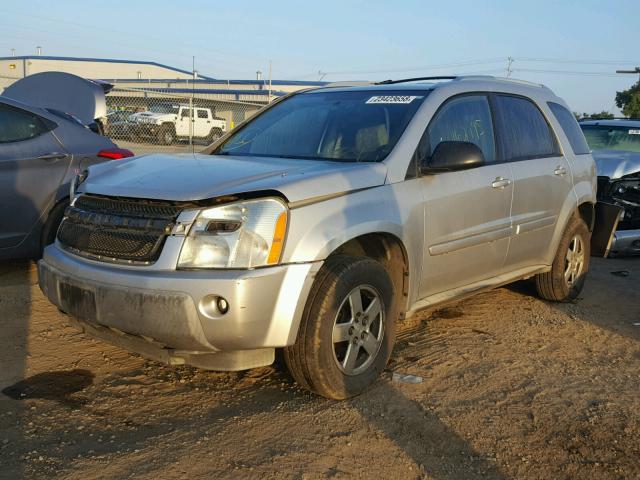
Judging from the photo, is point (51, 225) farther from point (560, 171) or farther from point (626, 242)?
point (626, 242)

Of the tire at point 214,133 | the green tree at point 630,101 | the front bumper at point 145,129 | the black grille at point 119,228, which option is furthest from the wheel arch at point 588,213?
the green tree at point 630,101

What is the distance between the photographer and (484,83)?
4.77 metres

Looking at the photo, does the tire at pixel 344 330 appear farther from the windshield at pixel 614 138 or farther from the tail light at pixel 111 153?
the windshield at pixel 614 138

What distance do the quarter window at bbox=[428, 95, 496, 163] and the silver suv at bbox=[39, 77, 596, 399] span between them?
0.04ft

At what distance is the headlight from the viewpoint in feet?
10.0

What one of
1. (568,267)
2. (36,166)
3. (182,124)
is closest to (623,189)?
(568,267)

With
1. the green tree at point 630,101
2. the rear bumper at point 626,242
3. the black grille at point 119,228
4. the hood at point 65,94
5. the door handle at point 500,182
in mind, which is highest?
the green tree at point 630,101

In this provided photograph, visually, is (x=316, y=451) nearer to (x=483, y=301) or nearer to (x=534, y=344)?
(x=534, y=344)

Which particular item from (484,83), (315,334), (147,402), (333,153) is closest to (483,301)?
(484,83)

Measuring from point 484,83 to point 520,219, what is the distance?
1046 mm

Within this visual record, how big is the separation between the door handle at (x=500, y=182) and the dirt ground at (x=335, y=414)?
110 cm

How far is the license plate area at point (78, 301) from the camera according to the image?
3.27 meters

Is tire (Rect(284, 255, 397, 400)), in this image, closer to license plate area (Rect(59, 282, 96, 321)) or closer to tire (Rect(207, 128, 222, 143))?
license plate area (Rect(59, 282, 96, 321))

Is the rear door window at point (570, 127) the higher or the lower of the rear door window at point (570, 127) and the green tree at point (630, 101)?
the lower
